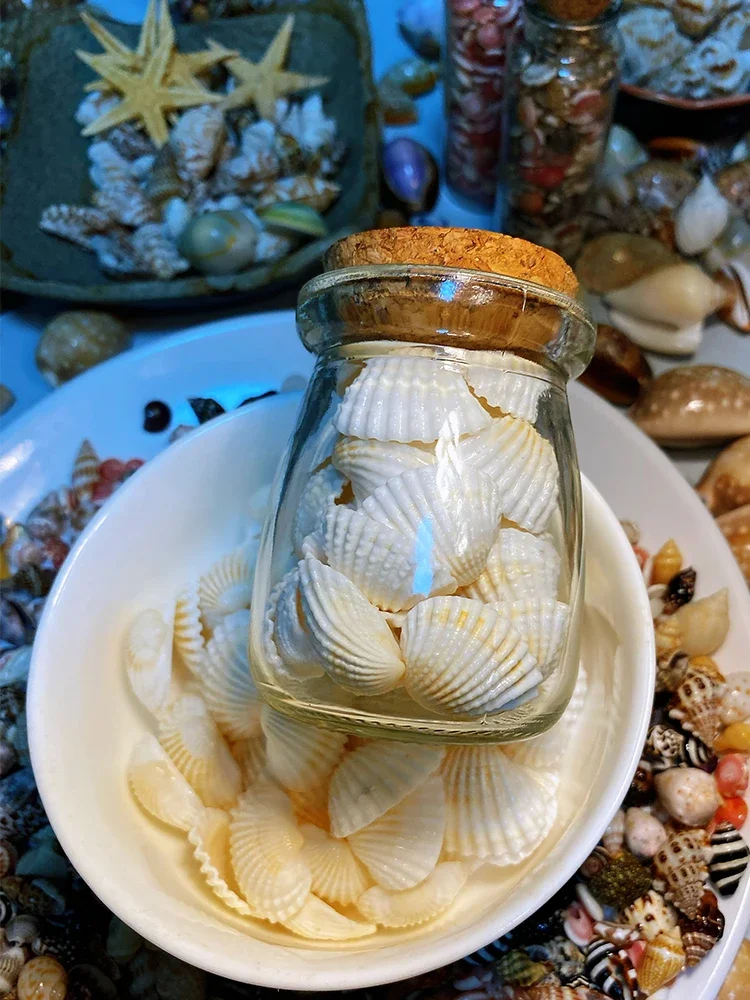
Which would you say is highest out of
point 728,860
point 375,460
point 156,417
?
point 375,460

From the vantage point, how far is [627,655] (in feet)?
1.18

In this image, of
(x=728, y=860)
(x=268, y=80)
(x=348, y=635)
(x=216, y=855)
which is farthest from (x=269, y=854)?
(x=268, y=80)

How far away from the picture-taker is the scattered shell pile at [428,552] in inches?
10.8

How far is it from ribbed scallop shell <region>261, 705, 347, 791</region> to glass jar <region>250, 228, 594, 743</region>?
0.11ft

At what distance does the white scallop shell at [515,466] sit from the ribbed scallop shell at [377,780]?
11 cm

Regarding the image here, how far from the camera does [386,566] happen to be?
0.94 feet

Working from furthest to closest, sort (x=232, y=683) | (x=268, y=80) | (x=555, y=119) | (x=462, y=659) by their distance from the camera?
1. (x=268, y=80)
2. (x=555, y=119)
3. (x=232, y=683)
4. (x=462, y=659)

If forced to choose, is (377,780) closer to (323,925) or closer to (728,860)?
(323,925)

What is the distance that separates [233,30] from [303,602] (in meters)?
0.61

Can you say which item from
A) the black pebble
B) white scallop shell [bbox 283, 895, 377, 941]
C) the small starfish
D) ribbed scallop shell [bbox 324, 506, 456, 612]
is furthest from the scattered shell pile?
the small starfish

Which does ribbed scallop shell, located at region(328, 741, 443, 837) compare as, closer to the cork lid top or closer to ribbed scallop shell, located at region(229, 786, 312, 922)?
ribbed scallop shell, located at region(229, 786, 312, 922)

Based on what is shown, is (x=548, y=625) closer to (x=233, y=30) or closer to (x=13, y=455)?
(x=13, y=455)

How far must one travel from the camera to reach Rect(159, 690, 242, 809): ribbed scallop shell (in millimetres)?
364

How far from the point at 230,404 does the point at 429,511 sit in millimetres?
269
